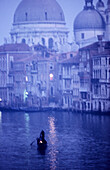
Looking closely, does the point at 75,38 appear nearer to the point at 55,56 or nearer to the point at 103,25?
the point at 103,25

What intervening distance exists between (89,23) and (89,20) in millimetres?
457

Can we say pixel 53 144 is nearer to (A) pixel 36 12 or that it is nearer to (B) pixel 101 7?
(B) pixel 101 7

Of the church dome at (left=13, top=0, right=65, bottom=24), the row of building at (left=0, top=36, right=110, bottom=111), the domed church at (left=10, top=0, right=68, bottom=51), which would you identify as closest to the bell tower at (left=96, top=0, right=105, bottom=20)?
the domed church at (left=10, top=0, right=68, bottom=51)

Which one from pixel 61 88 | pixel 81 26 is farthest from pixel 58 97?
pixel 81 26

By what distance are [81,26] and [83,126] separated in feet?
146

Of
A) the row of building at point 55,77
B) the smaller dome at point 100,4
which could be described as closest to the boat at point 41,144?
the row of building at point 55,77

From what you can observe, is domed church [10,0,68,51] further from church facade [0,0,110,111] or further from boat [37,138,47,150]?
boat [37,138,47,150]

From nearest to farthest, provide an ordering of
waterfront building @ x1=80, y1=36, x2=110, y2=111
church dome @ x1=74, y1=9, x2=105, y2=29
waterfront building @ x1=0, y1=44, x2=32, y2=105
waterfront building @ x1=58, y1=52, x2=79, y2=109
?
waterfront building @ x1=80, y1=36, x2=110, y2=111 < waterfront building @ x1=58, y1=52, x2=79, y2=109 < waterfront building @ x1=0, y1=44, x2=32, y2=105 < church dome @ x1=74, y1=9, x2=105, y2=29

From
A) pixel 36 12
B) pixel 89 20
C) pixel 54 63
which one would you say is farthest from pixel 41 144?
pixel 36 12

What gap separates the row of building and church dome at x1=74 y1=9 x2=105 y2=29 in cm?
1013

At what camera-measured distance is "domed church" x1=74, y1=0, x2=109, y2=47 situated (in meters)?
116

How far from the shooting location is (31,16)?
412 feet

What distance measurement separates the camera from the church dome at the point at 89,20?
4562 inches

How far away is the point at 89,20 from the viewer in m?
116
